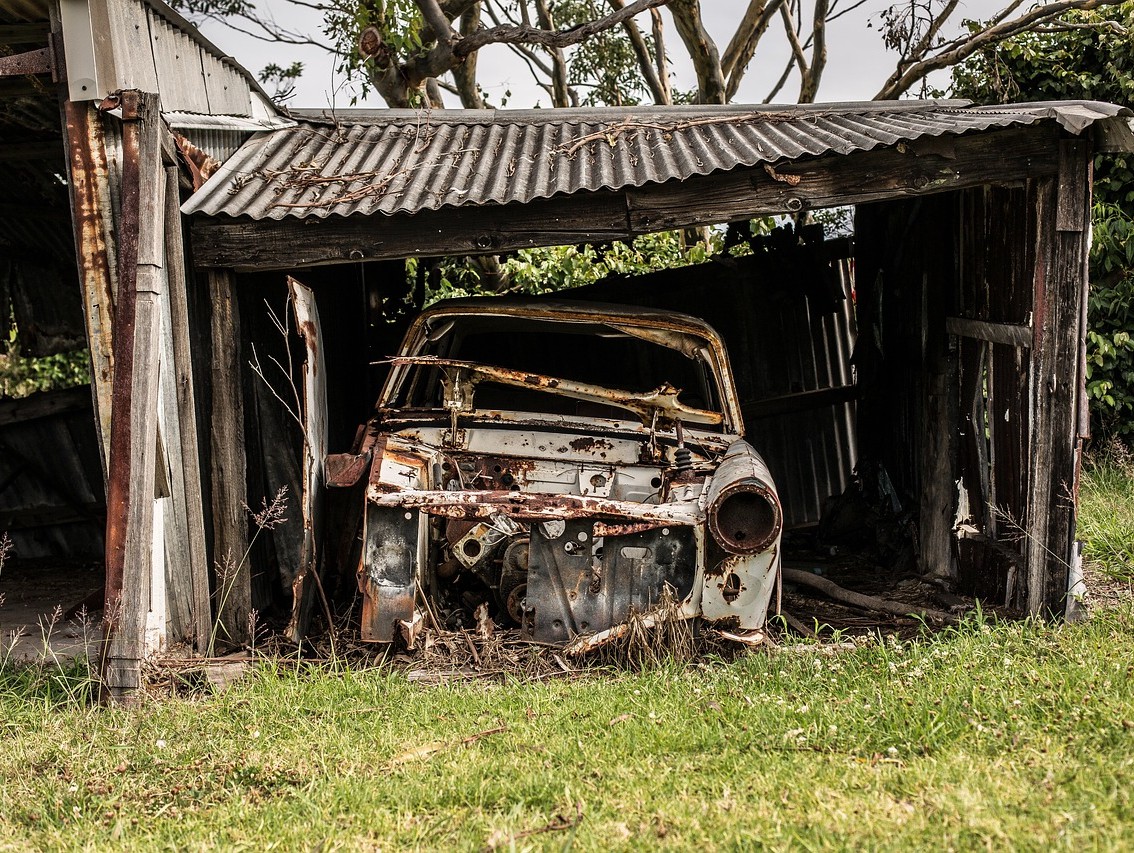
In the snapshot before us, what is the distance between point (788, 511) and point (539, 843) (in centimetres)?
561

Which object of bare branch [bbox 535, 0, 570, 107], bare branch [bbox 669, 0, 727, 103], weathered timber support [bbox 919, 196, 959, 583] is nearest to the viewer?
weathered timber support [bbox 919, 196, 959, 583]

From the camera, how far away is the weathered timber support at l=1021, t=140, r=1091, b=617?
4.75 meters

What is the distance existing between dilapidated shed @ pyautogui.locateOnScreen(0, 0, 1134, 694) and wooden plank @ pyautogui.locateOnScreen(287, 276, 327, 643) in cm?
3

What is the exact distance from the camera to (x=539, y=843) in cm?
296

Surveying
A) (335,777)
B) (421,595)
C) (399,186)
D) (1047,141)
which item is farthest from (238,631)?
(1047,141)

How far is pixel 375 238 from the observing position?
200 inches

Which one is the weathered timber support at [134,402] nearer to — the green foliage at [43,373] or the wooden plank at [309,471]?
the wooden plank at [309,471]

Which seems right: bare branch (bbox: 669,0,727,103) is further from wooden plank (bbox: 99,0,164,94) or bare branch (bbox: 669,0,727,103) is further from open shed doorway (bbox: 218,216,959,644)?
wooden plank (bbox: 99,0,164,94)

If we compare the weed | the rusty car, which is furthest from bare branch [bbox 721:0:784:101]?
the rusty car

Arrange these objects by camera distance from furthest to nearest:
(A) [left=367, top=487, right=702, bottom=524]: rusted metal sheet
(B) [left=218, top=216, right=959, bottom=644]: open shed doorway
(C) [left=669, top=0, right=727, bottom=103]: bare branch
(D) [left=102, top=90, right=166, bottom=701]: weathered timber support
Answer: (C) [left=669, top=0, right=727, bottom=103]: bare branch < (B) [left=218, top=216, right=959, bottom=644]: open shed doorway < (A) [left=367, top=487, right=702, bottom=524]: rusted metal sheet < (D) [left=102, top=90, right=166, bottom=701]: weathered timber support

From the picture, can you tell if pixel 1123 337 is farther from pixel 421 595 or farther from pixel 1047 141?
pixel 421 595

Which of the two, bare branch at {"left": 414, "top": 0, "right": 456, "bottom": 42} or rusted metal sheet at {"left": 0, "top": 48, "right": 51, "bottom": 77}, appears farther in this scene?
bare branch at {"left": 414, "top": 0, "right": 456, "bottom": 42}

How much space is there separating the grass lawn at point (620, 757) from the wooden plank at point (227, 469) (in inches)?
25.9

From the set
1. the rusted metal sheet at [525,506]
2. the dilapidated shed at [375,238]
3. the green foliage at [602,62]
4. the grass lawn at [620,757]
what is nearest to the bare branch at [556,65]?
the green foliage at [602,62]
